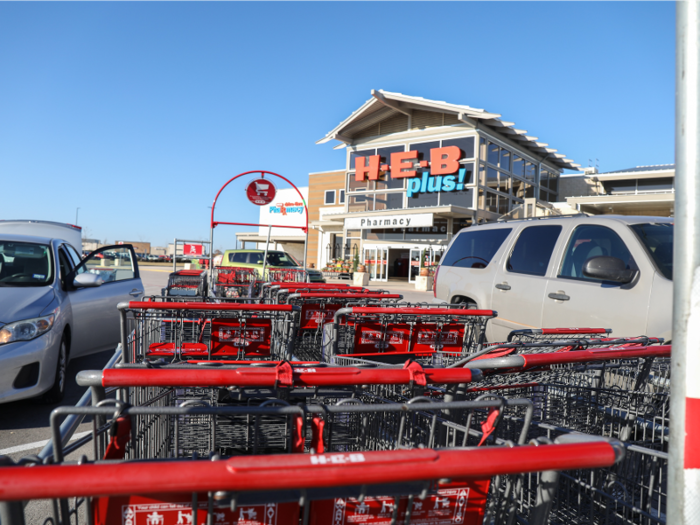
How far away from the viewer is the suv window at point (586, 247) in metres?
4.88

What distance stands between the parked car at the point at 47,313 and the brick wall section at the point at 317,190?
1176 inches

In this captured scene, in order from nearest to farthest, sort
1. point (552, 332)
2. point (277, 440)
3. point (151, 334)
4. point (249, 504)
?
point (249, 504)
point (277, 440)
point (552, 332)
point (151, 334)

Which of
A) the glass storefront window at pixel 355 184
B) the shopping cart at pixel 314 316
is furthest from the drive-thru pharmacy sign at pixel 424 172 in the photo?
the shopping cart at pixel 314 316

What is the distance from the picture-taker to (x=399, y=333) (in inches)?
164

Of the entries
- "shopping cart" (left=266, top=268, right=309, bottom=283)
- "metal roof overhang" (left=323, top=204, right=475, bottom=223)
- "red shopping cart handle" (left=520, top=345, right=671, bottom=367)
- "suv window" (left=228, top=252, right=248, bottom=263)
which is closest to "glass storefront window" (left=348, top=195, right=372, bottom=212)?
"metal roof overhang" (left=323, top=204, right=475, bottom=223)

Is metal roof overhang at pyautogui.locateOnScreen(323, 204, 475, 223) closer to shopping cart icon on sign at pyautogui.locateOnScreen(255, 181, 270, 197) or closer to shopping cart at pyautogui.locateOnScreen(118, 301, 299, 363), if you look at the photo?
shopping cart icon on sign at pyautogui.locateOnScreen(255, 181, 270, 197)

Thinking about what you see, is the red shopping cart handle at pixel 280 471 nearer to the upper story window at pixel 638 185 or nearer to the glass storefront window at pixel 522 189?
the glass storefront window at pixel 522 189

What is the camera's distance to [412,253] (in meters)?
27.0

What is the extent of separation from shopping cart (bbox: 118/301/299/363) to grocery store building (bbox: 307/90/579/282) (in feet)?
64.5

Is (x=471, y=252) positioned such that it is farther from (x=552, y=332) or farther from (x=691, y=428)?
(x=691, y=428)

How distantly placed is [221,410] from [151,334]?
2908mm

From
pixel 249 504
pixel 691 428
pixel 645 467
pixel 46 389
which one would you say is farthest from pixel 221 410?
pixel 46 389

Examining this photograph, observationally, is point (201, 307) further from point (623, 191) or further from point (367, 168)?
point (623, 191)

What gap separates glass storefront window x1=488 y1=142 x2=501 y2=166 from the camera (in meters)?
24.2
